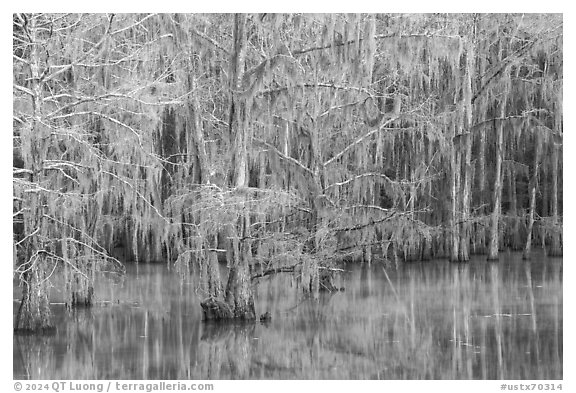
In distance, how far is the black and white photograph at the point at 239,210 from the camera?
312 inches

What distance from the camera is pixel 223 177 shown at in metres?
9.16

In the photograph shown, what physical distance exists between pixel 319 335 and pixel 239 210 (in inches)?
54.0

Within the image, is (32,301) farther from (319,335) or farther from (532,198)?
(532,198)

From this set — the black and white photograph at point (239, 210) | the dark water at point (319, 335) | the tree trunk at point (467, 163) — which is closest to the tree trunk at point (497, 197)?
the tree trunk at point (467, 163)

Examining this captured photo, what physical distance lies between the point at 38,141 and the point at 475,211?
320 inches

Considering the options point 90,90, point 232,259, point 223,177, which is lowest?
point 232,259

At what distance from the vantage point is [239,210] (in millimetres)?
8766

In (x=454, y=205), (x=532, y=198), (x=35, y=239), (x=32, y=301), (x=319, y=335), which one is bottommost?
(x=319, y=335)

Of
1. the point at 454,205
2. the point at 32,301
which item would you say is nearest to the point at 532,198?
the point at 454,205

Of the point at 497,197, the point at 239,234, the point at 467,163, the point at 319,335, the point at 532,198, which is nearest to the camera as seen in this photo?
the point at 319,335

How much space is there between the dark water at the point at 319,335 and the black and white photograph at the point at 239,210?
Result: 0.03 meters
